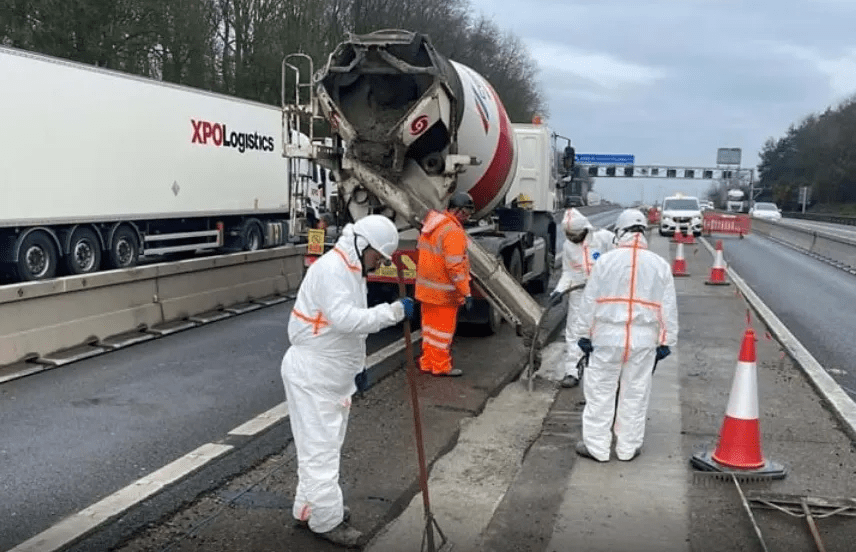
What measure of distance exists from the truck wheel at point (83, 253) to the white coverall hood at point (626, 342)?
1073 centimetres

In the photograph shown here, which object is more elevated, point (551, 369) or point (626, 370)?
point (626, 370)

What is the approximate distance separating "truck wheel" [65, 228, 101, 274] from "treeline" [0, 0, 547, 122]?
20.6 feet

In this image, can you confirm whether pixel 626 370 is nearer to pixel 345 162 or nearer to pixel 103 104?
pixel 345 162

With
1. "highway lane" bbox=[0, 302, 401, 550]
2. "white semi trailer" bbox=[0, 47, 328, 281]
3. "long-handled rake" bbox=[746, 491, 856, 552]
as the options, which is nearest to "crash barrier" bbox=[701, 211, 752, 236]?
"white semi trailer" bbox=[0, 47, 328, 281]

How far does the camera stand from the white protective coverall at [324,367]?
413 centimetres

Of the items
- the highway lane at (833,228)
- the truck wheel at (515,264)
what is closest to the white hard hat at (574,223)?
the truck wheel at (515,264)

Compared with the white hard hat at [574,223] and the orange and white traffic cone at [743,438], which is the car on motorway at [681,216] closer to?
the white hard hat at [574,223]

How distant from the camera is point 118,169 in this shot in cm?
1446

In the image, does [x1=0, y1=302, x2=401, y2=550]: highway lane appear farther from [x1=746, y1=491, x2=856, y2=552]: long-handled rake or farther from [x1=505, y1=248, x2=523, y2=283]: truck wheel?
[x1=746, y1=491, x2=856, y2=552]: long-handled rake

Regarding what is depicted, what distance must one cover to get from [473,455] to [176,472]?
197 cm

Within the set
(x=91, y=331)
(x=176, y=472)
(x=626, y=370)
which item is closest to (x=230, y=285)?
(x=91, y=331)

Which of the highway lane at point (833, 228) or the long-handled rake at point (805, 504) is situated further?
the highway lane at point (833, 228)

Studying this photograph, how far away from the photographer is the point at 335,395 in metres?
4.21

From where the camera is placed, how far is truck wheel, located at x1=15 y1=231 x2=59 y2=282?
12.5 metres
